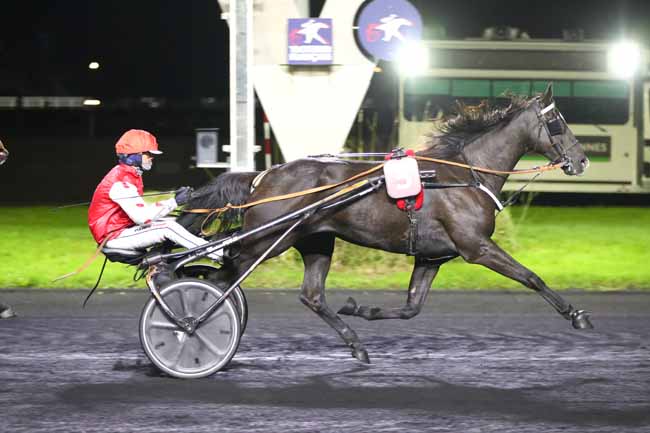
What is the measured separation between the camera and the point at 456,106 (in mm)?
8305

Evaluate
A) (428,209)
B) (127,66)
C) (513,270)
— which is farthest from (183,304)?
(127,66)

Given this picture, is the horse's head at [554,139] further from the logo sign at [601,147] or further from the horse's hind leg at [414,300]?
the logo sign at [601,147]

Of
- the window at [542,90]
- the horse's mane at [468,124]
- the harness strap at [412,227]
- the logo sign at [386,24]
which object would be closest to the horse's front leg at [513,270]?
the harness strap at [412,227]

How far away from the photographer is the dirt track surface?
19.8 ft

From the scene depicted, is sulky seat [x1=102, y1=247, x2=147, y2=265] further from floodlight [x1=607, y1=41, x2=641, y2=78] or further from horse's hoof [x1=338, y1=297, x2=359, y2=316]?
floodlight [x1=607, y1=41, x2=641, y2=78]

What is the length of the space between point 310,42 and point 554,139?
203 inches

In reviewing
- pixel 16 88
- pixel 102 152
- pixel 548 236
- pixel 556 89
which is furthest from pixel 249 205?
pixel 16 88

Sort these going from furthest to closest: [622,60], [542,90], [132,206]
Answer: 1. [542,90]
2. [622,60]
3. [132,206]

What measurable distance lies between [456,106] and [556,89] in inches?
503

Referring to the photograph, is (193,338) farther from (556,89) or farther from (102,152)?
(102,152)

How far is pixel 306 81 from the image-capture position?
503 inches

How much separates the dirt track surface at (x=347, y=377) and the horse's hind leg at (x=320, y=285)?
0.50 feet

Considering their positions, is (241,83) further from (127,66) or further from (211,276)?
(127,66)

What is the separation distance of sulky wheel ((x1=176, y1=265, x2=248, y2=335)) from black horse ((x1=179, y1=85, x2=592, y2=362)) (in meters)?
0.10
